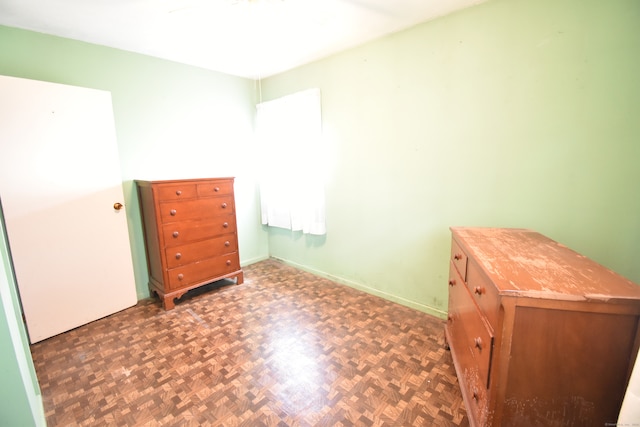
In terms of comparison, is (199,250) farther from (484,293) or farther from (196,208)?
(484,293)

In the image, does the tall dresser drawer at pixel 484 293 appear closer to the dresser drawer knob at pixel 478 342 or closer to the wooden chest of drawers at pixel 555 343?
the wooden chest of drawers at pixel 555 343

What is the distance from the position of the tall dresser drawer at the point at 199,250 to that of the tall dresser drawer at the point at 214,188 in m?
0.45

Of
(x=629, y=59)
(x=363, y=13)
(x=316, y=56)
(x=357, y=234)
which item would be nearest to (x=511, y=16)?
(x=629, y=59)

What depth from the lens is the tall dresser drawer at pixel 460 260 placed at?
1.43m

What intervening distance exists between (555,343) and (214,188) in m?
2.64

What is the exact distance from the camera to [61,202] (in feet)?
6.93

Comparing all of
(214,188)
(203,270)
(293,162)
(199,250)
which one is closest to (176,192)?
(214,188)

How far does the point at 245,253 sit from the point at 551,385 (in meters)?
3.13

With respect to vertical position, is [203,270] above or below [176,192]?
below

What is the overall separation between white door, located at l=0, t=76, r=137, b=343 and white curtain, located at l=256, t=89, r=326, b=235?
1.51 meters

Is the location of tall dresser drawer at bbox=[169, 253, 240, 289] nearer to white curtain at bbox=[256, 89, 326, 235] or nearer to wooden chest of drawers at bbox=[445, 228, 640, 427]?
white curtain at bbox=[256, 89, 326, 235]

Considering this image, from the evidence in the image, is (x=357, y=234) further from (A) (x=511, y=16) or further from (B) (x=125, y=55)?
(B) (x=125, y=55)

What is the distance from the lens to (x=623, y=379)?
89 cm

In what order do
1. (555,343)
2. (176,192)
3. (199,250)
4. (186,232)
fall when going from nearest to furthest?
(555,343) < (176,192) < (186,232) < (199,250)
